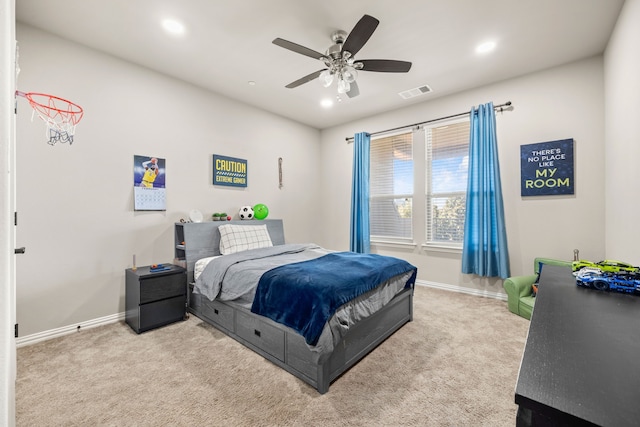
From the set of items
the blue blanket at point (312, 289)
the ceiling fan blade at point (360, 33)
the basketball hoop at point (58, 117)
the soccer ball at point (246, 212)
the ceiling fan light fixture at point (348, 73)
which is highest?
the ceiling fan blade at point (360, 33)

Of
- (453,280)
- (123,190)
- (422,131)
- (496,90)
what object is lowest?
(453,280)

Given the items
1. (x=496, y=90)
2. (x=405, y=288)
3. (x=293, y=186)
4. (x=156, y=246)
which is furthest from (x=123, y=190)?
(x=496, y=90)

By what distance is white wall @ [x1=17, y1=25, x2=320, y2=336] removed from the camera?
2.56m

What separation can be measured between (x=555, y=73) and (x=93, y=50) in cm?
529

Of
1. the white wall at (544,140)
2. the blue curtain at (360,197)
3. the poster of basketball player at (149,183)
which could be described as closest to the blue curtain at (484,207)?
the white wall at (544,140)

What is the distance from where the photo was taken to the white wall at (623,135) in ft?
6.96

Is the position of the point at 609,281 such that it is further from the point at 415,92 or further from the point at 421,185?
the point at 415,92

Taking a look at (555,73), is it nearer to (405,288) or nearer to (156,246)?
(405,288)

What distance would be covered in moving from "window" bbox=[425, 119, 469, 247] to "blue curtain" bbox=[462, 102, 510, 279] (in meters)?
0.22

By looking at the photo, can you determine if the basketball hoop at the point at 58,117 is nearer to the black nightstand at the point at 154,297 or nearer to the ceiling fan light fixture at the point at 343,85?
the black nightstand at the point at 154,297

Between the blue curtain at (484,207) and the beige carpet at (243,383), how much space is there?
1051 mm

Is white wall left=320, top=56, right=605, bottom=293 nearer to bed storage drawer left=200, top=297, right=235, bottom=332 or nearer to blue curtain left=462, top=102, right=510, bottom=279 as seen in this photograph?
blue curtain left=462, top=102, right=510, bottom=279

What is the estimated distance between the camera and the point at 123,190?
310 cm

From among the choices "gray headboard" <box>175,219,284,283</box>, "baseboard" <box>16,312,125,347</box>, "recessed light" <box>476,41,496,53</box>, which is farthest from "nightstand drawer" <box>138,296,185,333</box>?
"recessed light" <box>476,41,496,53</box>
